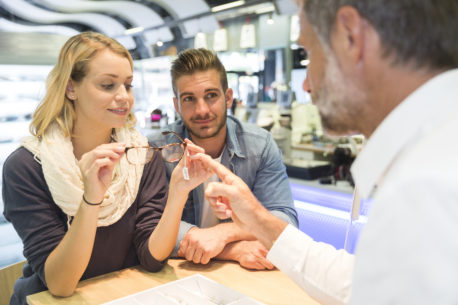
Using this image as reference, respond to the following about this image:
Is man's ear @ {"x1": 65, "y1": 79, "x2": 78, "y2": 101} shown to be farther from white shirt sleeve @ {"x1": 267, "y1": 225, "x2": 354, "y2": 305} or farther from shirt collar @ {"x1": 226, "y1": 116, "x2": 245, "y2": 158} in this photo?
white shirt sleeve @ {"x1": 267, "y1": 225, "x2": 354, "y2": 305}

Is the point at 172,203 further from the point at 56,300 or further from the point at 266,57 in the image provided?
the point at 266,57

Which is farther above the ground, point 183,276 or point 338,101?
point 338,101

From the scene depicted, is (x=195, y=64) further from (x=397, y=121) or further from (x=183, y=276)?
(x=397, y=121)

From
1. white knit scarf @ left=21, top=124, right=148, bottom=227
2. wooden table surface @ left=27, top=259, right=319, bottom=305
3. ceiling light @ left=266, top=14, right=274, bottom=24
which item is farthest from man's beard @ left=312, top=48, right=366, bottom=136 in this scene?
ceiling light @ left=266, top=14, right=274, bottom=24

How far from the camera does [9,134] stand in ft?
12.4

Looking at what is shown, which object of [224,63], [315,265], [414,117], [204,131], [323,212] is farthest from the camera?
[224,63]

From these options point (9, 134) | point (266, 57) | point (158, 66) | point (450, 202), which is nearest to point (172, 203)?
point (450, 202)

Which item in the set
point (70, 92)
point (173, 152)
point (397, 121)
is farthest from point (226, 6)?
point (397, 121)

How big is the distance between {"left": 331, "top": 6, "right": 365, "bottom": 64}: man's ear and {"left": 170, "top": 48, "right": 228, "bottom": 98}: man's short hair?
5.17ft

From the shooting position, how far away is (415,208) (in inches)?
24.2

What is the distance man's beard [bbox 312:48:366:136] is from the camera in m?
0.88

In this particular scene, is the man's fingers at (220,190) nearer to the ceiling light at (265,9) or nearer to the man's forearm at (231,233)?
the man's forearm at (231,233)

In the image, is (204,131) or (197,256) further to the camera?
(204,131)

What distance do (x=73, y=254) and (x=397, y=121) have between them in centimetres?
125
